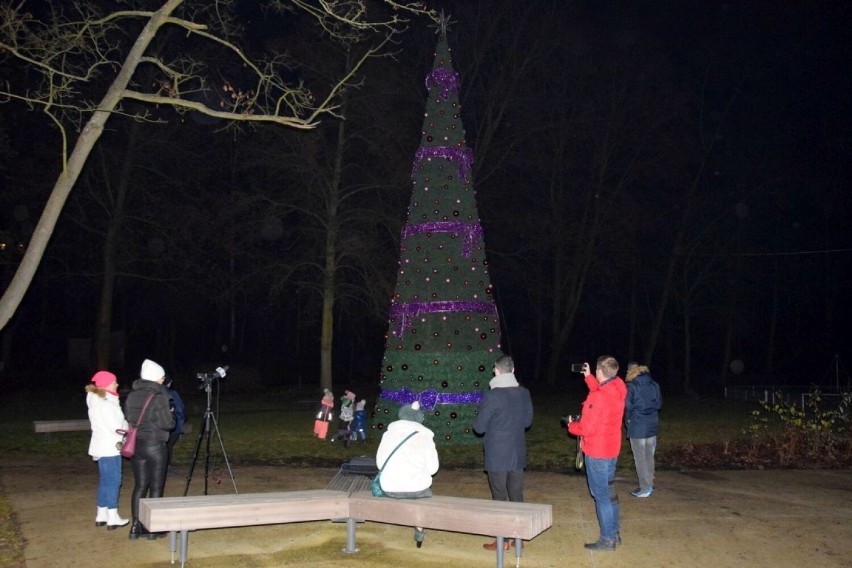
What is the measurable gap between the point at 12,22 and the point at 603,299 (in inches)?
1503

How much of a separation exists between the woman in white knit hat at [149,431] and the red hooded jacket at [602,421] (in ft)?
12.6

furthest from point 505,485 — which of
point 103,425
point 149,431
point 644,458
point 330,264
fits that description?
point 330,264

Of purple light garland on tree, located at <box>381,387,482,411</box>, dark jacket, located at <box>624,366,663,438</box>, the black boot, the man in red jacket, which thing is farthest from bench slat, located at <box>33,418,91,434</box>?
the man in red jacket

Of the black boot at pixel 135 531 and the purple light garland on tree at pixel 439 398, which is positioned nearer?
the black boot at pixel 135 531

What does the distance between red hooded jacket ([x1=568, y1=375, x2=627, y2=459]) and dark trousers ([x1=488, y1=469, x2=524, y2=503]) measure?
0.75 m

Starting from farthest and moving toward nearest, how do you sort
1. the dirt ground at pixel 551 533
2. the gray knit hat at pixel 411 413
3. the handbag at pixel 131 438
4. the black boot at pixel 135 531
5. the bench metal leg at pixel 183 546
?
1. the black boot at pixel 135 531
2. the handbag at pixel 131 438
3. the gray knit hat at pixel 411 413
4. the dirt ground at pixel 551 533
5. the bench metal leg at pixel 183 546

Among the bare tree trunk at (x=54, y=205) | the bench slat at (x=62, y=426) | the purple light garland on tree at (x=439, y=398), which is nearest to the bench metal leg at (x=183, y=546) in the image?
the bare tree trunk at (x=54, y=205)

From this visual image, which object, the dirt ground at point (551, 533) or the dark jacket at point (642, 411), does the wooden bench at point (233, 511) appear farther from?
the dark jacket at point (642, 411)

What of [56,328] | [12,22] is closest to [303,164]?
[12,22]

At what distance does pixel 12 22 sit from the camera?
29.2 ft

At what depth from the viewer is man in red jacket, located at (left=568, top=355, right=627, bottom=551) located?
6746 millimetres

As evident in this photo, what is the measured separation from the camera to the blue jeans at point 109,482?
24.7ft

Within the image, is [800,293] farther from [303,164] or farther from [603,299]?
[303,164]

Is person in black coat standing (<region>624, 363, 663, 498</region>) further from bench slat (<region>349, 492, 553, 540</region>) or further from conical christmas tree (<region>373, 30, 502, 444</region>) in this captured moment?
conical christmas tree (<region>373, 30, 502, 444</region>)
